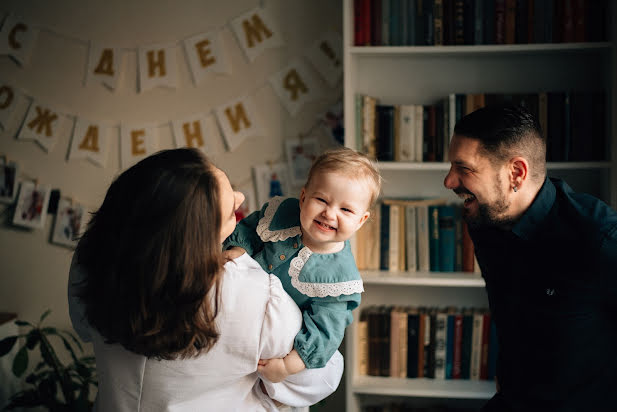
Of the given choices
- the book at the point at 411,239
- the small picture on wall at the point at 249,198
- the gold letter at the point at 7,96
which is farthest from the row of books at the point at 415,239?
the gold letter at the point at 7,96

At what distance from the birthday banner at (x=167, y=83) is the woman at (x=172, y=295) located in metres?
1.56

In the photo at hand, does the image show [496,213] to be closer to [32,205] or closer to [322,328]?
[322,328]

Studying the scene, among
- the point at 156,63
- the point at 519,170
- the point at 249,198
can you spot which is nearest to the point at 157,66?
the point at 156,63

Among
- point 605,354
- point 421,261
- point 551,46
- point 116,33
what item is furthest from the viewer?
point 116,33

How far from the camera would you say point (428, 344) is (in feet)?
8.20

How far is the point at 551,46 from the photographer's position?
2.23m

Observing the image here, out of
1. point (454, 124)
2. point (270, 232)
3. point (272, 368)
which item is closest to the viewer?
point (272, 368)

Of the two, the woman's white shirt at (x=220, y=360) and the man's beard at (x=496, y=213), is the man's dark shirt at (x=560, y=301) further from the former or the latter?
the woman's white shirt at (x=220, y=360)

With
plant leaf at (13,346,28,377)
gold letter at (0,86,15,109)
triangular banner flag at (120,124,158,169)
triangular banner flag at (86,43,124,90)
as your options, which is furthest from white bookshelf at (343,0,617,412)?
gold letter at (0,86,15,109)

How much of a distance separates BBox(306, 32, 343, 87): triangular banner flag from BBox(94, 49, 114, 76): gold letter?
0.95m

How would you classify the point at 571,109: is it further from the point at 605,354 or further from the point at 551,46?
the point at 605,354

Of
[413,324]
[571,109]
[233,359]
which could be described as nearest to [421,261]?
[413,324]

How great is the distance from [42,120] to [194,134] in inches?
30.0

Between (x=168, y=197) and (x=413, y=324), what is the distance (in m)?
1.72
